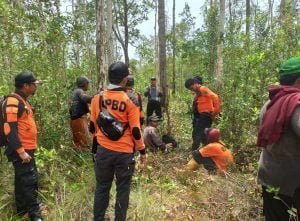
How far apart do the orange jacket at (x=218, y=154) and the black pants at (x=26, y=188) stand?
3.22 meters

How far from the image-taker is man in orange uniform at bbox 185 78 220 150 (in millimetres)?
8398

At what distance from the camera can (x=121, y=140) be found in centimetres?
431

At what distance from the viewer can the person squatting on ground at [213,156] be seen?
6871 mm

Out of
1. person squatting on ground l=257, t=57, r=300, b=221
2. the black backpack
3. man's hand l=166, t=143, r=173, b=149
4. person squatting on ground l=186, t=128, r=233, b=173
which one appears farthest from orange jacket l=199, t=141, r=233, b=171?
person squatting on ground l=257, t=57, r=300, b=221

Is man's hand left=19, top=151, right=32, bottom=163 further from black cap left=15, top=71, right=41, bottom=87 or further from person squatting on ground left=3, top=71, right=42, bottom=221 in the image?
Result: black cap left=15, top=71, right=41, bottom=87

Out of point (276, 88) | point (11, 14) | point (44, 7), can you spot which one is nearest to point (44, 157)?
point (11, 14)

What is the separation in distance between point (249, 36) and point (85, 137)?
14.8ft

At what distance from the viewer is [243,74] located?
768cm

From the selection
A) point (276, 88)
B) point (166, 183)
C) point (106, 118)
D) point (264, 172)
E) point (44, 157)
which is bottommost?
point (166, 183)

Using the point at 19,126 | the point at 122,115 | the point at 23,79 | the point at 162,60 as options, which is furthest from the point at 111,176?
the point at 162,60

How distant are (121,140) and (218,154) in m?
3.04

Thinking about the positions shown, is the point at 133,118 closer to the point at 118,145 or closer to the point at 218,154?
the point at 118,145

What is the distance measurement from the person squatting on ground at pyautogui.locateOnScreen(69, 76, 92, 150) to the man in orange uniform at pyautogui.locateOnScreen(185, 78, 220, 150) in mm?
2225

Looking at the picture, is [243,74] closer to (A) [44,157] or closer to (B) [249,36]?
(B) [249,36]
